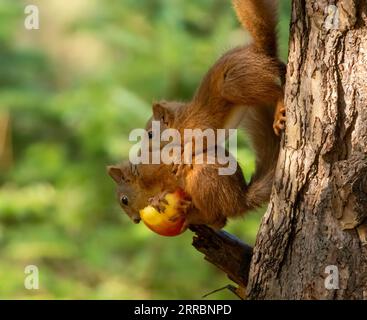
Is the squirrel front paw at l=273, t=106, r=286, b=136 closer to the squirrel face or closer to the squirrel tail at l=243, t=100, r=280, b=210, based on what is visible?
the squirrel tail at l=243, t=100, r=280, b=210

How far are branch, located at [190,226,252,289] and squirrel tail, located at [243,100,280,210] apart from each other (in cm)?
22

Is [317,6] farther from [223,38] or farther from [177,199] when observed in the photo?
[223,38]

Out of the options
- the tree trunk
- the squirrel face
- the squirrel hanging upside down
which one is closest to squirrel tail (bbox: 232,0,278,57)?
the squirrel hanging upside down

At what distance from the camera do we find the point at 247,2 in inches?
134

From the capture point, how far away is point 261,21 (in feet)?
11.0

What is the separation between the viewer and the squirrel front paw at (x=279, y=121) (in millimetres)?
3289

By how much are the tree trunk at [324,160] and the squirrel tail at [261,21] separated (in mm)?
213

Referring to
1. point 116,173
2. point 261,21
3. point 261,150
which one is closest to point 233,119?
point 261,150

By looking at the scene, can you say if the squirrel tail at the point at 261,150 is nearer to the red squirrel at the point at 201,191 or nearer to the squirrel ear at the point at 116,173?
the red squirrel at the point at 201,191

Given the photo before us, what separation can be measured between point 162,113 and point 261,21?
24.6 inches

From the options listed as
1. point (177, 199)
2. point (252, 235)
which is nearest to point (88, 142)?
point (252, 235)

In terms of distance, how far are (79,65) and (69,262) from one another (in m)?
3.61

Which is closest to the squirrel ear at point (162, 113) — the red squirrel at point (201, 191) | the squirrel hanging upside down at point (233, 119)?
the squirrel hanging upside down at point (233, 119)
